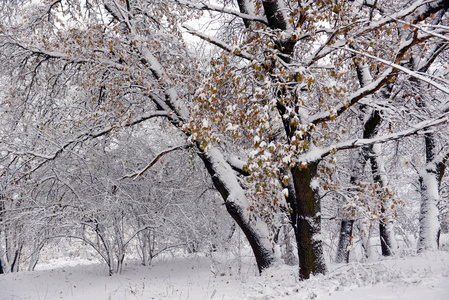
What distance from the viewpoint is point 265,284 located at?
18.0ft

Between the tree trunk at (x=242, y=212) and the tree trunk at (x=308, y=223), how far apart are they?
3.68 ft

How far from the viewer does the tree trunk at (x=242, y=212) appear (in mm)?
6766

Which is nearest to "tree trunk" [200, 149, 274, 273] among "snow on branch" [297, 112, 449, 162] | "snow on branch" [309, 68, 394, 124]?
"snow on branch" [297, 112, 449, 162]

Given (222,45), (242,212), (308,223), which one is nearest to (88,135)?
(222,45)

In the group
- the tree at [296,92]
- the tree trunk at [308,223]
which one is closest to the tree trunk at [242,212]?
the tree at [296,92]

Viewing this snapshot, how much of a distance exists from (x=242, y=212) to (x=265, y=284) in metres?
1.65

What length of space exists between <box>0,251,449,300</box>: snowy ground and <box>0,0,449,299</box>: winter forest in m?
0.10

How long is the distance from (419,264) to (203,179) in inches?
251

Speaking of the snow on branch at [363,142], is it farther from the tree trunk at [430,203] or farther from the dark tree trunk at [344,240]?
the dark tree trunk at [344,240]

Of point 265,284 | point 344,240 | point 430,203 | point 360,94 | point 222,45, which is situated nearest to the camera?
point 360,94

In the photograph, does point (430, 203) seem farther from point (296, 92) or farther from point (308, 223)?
point (296, 92)

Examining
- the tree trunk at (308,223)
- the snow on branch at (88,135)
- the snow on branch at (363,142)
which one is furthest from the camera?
the snow on branch at (88,135)

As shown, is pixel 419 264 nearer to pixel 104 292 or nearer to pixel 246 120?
pixel 246 120

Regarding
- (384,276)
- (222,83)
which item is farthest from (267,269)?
(222,83)
